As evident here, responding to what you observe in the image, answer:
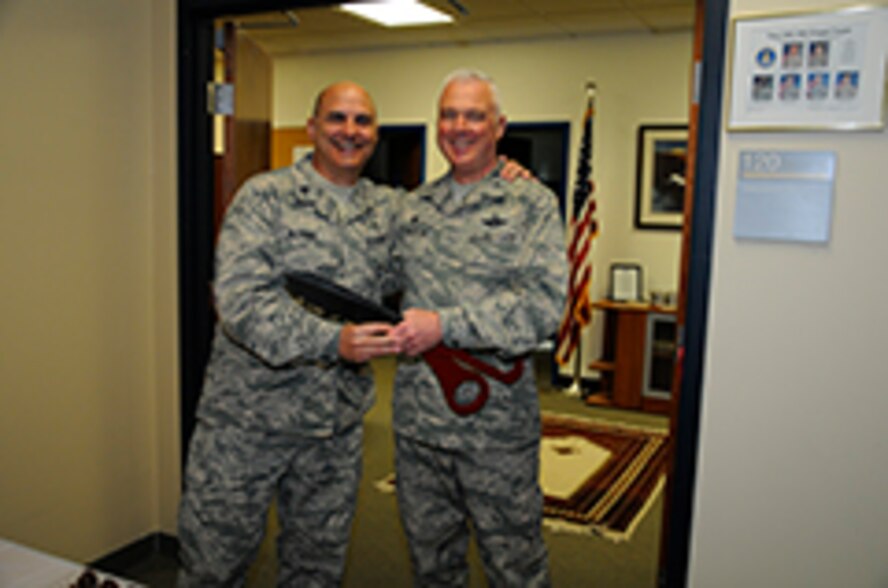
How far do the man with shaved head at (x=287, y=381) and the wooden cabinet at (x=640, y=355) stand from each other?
3367 millimetres

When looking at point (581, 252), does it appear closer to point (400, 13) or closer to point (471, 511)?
point (400, 13)

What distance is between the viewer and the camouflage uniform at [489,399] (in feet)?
5.72

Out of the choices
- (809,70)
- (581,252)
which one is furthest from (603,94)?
(809,70)

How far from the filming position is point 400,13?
4.73m

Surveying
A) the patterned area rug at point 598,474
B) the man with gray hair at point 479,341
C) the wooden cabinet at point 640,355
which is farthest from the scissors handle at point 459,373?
the wooden cabinet at point 640,355

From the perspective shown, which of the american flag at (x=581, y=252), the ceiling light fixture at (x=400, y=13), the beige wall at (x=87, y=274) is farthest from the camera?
the american flag at (x=581, y=252)

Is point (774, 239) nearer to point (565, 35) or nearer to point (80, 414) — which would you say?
point (80, 414)

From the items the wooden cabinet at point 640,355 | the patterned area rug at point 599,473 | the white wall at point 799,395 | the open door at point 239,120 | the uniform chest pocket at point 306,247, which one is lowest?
the patterned area rug at point 599,473

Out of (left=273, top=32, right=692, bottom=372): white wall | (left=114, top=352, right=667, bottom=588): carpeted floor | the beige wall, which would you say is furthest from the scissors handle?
(left=273, top=32, right=692, bottom=372): white wall

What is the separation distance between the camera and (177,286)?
2492mm

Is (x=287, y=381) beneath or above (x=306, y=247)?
beneath

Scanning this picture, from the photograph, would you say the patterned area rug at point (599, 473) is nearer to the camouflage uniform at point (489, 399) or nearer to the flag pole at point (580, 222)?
the flag pole at point (580, 222)

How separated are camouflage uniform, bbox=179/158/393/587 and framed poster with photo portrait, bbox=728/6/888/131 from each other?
0.91m

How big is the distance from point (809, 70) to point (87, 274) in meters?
2.04
